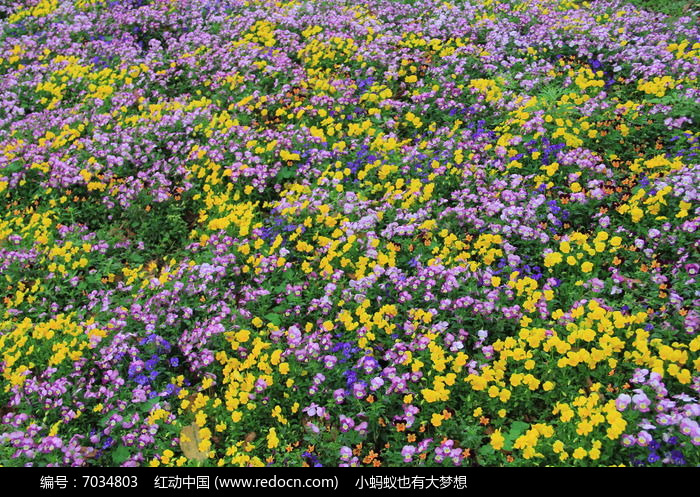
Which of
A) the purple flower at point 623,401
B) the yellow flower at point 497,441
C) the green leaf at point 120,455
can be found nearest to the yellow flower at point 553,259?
the purple flower at point 623,401

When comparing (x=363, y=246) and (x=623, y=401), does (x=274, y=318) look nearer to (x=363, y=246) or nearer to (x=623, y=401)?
(x=363, y=246)

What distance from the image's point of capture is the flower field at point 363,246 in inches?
171

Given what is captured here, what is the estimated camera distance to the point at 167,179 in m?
7.19

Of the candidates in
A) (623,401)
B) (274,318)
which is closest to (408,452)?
(623,401)

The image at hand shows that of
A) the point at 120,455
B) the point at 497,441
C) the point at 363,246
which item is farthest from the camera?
the point at 363,246

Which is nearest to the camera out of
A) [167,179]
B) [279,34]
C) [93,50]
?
[167,179]

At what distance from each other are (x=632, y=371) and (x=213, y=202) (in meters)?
4.79

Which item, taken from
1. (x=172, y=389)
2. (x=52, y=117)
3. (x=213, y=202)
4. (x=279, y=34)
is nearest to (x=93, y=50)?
(x=52, y=117)

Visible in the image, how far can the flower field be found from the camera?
4.34 metres

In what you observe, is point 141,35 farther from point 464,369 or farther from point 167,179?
point 464,369

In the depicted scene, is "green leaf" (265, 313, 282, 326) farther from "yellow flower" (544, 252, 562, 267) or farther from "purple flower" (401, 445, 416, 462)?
"yellow flower" (544, 252, 562, 267)

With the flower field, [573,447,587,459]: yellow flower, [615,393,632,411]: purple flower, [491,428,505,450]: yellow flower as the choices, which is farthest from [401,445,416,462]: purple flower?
[615,393,632,411]: purple flower


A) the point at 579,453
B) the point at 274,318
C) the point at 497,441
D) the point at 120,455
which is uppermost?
the point at 579,453

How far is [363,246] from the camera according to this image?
18.8ft
